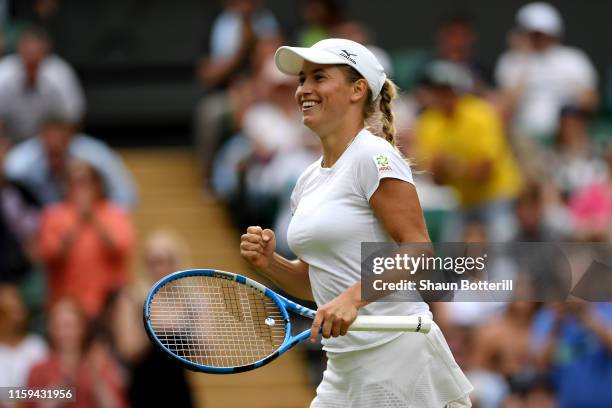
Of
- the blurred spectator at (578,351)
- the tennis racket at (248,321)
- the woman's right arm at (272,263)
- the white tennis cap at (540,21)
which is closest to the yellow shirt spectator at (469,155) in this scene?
the white tennis cap at (540,21)

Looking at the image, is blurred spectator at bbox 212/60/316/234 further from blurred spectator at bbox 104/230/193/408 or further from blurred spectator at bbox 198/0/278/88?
blurred spectator at bbox 104/230/193/408

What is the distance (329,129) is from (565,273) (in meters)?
2.69

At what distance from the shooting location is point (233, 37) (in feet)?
38.7

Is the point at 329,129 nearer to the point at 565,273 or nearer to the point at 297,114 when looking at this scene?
the point at 565,273

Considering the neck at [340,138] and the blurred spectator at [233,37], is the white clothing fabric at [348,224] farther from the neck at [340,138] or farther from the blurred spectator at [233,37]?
the blurred spectator at [233,37]

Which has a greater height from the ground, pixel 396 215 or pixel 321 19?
pixel 396 215

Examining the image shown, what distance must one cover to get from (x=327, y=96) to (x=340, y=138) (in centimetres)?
16

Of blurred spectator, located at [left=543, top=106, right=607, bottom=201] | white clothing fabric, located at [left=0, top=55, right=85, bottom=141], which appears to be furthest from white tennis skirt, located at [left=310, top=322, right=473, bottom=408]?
white clothing fabric, located at [left=0, top=55, right=85, bottom=141]

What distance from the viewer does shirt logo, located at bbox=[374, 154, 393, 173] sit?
4902 millimetres

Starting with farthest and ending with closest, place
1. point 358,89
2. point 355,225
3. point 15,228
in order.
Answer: point 15,228 → point 358,89 → point 355,225

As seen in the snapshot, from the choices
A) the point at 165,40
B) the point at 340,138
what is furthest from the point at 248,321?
the point at 165,40

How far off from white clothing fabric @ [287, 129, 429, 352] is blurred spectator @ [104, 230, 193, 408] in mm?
3103

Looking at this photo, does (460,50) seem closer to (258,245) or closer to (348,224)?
(258,245)

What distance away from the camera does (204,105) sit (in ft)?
39.3
